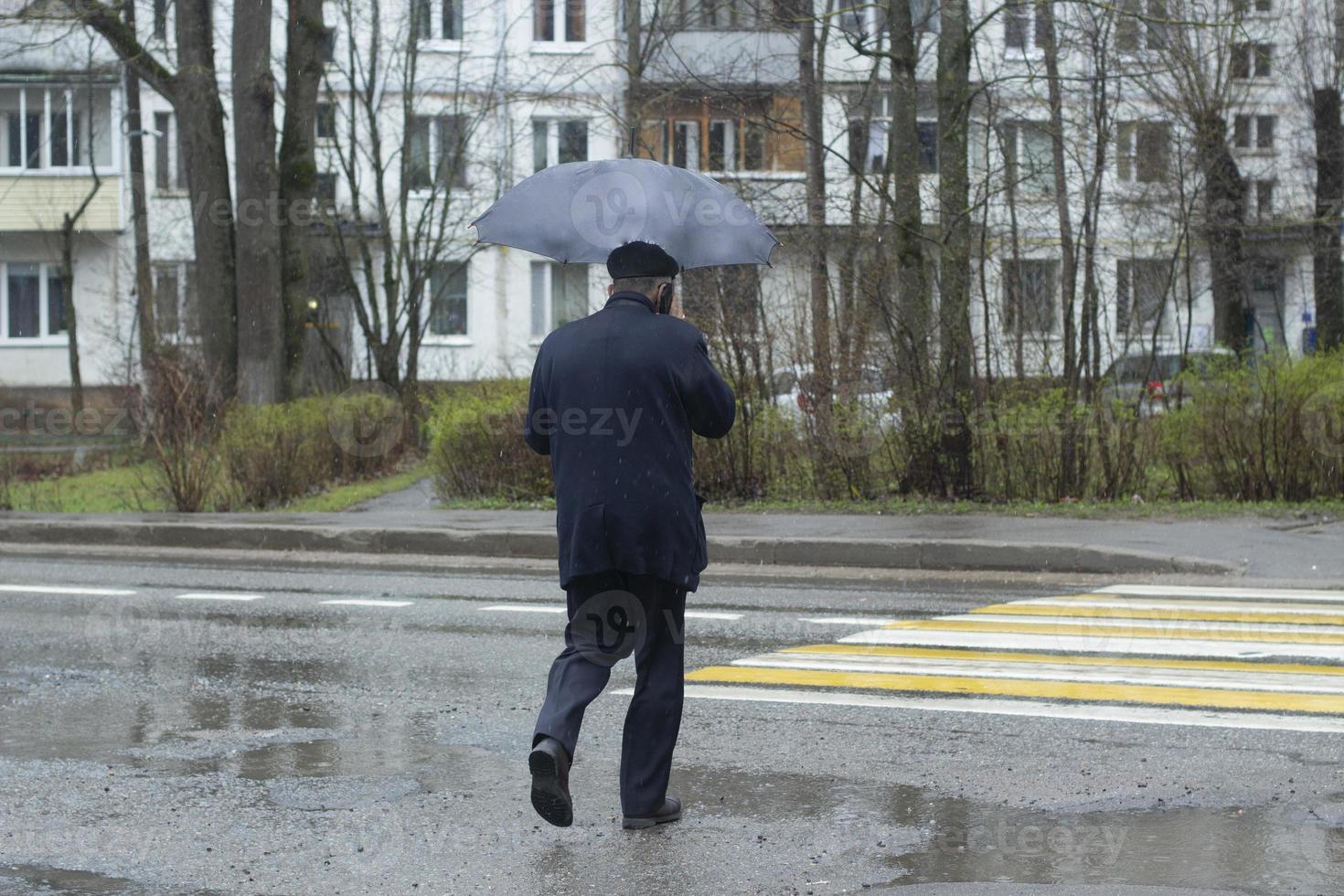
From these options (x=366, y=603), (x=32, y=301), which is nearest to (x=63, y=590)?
(x=366, y=603)

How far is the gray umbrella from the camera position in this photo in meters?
5.31

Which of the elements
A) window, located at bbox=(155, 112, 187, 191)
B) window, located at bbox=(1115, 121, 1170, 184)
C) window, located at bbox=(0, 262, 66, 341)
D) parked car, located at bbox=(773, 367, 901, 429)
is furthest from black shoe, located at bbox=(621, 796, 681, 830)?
window, located at bbox=(0, 262, 66, 341)

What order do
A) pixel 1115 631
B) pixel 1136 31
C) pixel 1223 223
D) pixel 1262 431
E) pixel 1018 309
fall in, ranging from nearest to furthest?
pixel 1115 631 → pixel 1262 431 → pixel 1018 309 → pixel 1136 31 → pixel 1223 223

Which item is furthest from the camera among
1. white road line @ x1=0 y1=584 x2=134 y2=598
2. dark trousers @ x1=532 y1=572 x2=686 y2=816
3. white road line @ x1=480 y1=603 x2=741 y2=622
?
white road line @ x1=0 y1=584 x2=134 y2=598

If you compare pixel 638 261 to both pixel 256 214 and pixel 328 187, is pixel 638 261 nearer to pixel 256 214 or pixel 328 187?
pixel 256 214

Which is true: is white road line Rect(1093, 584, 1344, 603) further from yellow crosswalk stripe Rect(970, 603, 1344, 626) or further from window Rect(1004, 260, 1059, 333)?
window Rect(1004, 260, 1059, 333)

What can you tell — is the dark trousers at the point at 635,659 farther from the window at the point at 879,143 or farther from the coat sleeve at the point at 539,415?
the window at the point at 879,143

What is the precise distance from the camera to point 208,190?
73.6 ft

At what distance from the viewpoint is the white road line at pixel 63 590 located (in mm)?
11586

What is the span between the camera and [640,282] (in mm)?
5055

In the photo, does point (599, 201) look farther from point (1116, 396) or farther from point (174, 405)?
point (174, 405)

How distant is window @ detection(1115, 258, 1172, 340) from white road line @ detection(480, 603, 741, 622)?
431 inches

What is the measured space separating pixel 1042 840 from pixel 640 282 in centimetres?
207

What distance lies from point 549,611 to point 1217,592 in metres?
4.30
